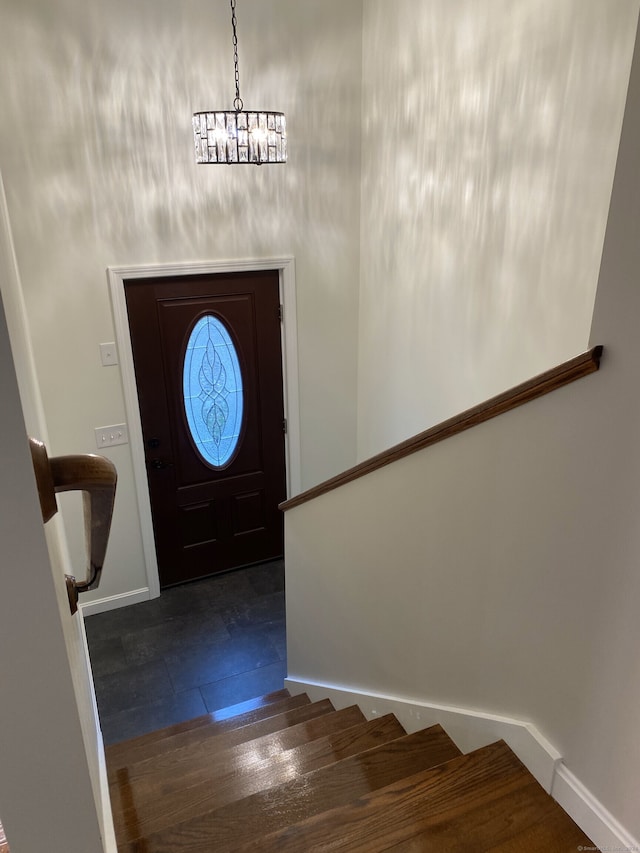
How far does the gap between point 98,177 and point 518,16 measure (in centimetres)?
205

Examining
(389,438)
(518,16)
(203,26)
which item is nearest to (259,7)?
(203,26)

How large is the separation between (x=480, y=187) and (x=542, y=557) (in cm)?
180

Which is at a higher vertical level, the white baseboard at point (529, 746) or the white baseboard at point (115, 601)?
the white baseboard at point (529, 746)

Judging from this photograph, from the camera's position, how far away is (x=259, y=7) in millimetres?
3227

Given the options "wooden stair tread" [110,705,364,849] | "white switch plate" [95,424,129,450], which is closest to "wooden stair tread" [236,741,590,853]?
"wooden stair tread" [110,705,364,849]

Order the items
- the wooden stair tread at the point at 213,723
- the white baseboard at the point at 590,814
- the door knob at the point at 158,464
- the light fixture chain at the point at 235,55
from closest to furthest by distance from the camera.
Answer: the white baseboard at the point at 590,814 < the wooden stair tread at the point at 213,723 < the light fixture chain at the point at 235,55 < the door knob at the point at 158,464

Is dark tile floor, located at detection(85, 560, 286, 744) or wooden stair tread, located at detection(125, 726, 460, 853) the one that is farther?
dark tile floor, located at detection(85, 560, 286, 744)

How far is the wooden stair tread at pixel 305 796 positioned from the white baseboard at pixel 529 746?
8 centimetres

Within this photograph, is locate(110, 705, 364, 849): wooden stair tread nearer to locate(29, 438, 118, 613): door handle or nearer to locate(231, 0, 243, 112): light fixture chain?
locate(29, 438, 118, 613): door handle

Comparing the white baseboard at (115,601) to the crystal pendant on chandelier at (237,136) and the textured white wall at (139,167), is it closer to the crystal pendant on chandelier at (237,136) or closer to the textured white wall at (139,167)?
the textured white wall at (139,167)

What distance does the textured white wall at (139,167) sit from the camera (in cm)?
296

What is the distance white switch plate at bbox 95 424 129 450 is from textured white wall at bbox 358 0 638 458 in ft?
5.11

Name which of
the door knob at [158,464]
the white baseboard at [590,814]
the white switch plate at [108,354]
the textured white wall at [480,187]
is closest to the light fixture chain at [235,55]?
the textured white wall at [480,187]

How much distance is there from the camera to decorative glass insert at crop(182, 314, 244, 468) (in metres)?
3.71
